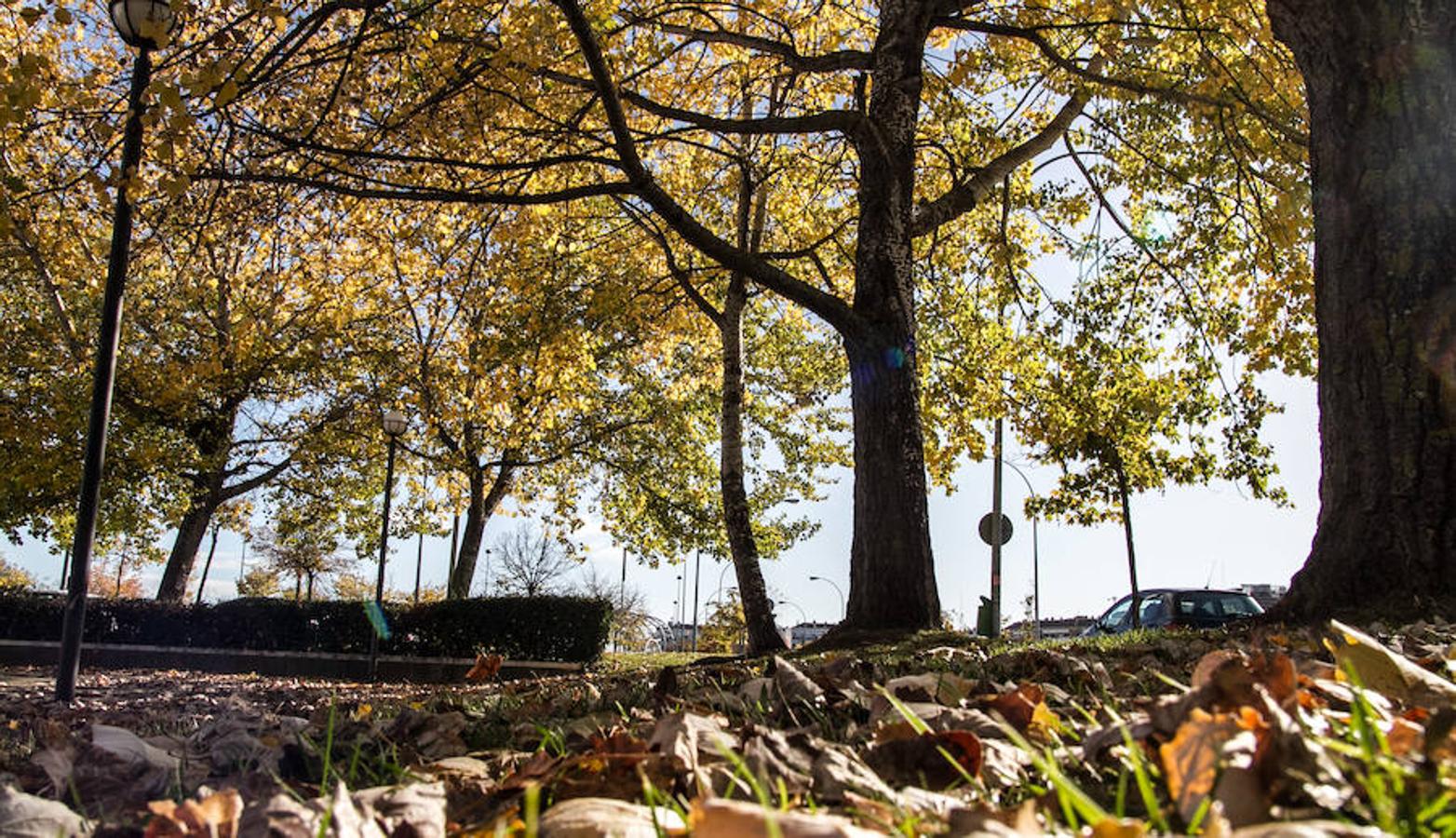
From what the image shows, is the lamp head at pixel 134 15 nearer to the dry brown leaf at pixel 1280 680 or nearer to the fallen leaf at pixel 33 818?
the fallen leaf at pixel 33 818

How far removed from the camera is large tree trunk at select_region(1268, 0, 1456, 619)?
4605 mm

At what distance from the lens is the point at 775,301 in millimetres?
20094

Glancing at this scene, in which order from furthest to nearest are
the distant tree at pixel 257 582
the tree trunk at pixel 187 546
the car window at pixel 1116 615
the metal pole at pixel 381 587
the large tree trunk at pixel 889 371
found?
Result: the distant tree at pixel 257 582, the tree trunk at pixel 187 546, the car window at pixel 1116 615, the metal pole at pixel 381 587, the large tree trunk at pixel 889 371

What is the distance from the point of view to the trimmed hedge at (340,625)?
1797 cm

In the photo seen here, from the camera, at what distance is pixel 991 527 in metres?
18.6

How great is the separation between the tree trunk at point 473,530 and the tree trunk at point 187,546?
5815 mm

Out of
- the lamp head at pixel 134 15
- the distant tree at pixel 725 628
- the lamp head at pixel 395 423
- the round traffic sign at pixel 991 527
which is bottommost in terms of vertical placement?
the distant tree at pixel 725 628

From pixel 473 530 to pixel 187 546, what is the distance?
6.65 metres

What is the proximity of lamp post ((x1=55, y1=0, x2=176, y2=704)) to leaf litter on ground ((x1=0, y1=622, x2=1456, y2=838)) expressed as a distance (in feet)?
17.1

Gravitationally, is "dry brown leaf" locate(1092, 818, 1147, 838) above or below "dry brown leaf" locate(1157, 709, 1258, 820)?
below

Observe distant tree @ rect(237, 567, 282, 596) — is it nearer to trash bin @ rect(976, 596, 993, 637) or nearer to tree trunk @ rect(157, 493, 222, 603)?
tree trunk @ rect(157, 493, 222, 603)

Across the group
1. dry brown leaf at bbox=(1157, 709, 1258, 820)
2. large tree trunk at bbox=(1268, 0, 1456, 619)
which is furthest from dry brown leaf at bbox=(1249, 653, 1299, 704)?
large tree trunk at bbox=(1268, 0, 1456, 619)

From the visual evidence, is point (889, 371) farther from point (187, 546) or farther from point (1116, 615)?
point (187, 546)

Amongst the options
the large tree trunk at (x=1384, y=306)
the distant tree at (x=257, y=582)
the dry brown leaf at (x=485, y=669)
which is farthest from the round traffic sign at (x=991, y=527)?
the distant tree at (x=257, y=582)
